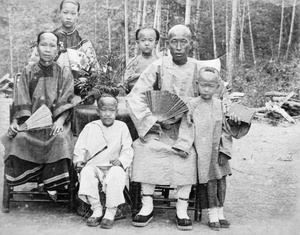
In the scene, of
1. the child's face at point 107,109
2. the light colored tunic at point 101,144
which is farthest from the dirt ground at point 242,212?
the child's face at point 107,109

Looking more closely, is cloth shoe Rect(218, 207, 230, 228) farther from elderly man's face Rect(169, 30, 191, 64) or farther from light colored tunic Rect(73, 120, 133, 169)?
elderly man's face Rect(169, 30, 191, 64)

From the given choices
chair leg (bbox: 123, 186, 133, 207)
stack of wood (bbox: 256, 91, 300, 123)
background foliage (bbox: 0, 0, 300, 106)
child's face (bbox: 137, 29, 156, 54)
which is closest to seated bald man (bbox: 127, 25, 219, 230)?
chair leg (bbox: 123, 186, 133, 207)

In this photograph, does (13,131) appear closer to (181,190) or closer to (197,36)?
(181,190)

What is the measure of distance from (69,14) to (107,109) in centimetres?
163

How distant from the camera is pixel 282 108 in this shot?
10.8 meters

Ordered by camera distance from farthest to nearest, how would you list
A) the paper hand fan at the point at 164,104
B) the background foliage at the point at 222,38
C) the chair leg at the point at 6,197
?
the background foliage at the point at 222,38 → the chair leg at the point at 6,197 → the paper hand fan at the point at 164,104

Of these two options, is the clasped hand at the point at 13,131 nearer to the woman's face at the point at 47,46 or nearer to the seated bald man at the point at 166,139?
the woman's face at the point at 47,46

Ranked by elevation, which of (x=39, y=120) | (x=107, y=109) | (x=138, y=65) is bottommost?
(x=39, y=120)

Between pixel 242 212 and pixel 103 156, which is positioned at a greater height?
pixel 103 156

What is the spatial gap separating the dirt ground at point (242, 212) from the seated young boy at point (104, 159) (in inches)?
8.3

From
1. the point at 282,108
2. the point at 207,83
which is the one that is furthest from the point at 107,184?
the point at 282,108

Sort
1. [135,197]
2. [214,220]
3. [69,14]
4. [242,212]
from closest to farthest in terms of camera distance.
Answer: [214,220]
[135,197]
[242,212]
[69,14]

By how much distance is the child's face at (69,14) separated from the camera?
490 cm

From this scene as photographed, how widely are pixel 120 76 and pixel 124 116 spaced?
1.51ft
